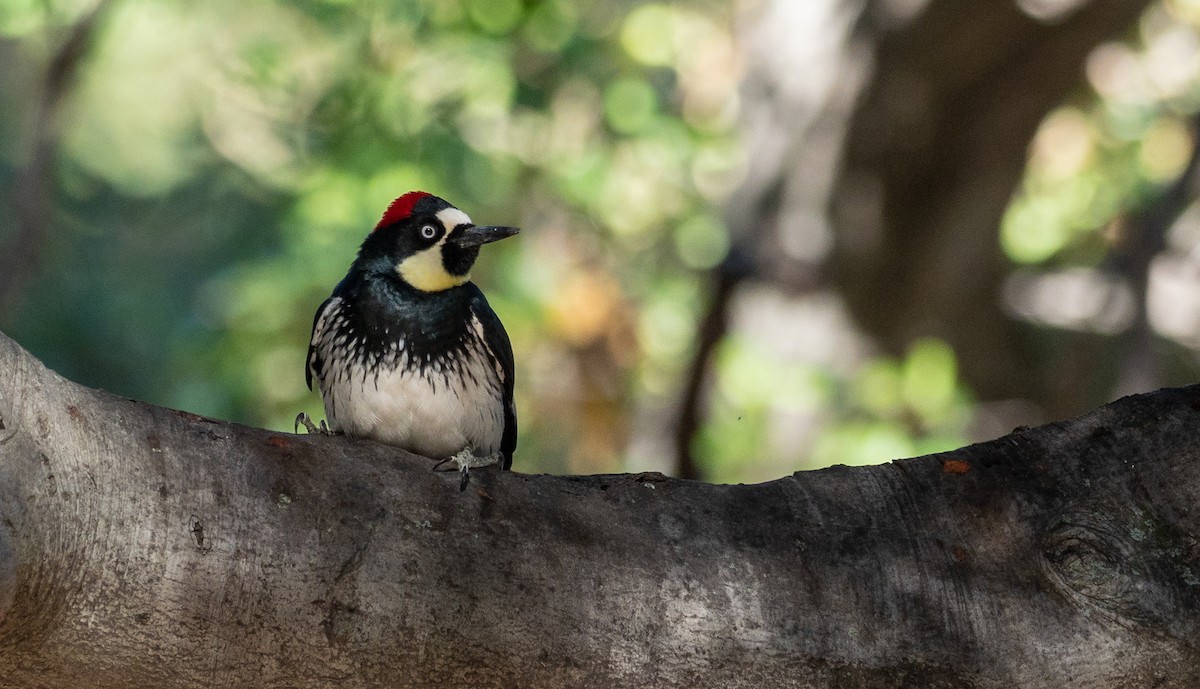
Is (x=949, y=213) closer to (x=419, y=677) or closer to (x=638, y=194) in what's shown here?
(x=638, y=194)

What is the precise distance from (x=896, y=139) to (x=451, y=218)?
13.0 ft

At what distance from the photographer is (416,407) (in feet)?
12.3

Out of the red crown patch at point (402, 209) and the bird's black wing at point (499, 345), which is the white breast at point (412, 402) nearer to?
the bird's black wing at point (499, 345)

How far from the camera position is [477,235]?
13.2 feet

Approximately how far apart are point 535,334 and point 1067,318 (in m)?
3.30

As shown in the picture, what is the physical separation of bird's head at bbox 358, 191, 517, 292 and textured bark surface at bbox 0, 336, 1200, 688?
1289 mm

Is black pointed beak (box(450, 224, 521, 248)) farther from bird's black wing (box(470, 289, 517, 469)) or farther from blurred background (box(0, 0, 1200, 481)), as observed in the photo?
blurred background (box(0, 0, 1200, 481))

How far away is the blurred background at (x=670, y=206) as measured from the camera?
676 centimetres

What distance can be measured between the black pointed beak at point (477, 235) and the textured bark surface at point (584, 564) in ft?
4.35

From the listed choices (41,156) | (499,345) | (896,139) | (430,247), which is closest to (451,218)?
(430,247)

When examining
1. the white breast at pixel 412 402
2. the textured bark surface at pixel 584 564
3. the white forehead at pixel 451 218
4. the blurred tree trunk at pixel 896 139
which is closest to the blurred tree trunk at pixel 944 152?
the blurred tree trunk at pixel 896 139

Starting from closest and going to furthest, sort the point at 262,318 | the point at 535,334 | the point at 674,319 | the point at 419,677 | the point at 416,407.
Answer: the point at 419,677
the point at 416,407
the point at 262,318
the point at 535,334
the point at 674,319

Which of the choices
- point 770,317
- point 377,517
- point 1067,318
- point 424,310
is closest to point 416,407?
point 424,310

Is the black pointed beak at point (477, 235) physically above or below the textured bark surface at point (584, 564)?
above
